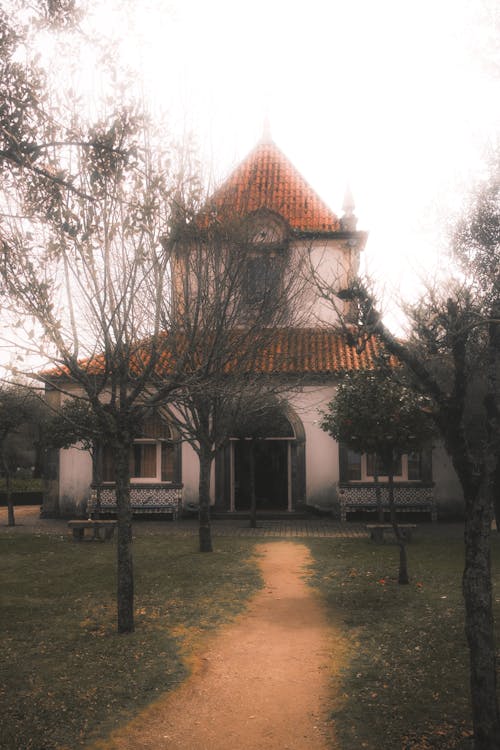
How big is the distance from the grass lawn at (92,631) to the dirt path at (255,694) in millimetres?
308

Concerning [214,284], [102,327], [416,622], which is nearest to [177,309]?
[214,284]

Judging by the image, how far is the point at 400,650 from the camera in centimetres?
741

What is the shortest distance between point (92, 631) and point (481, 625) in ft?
17.6

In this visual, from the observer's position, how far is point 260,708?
5938 mm

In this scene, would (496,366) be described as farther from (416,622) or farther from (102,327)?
(102,327)

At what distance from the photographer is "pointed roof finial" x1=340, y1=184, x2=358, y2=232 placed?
22.9 m

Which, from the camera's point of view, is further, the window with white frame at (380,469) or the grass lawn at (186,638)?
the window with white frame at (380,469)

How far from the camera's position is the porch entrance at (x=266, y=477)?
21938mm

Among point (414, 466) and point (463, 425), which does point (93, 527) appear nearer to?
point (414, 466)

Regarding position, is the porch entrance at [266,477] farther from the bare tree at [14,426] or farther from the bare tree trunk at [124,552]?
the bare tree trunk at [124,552]

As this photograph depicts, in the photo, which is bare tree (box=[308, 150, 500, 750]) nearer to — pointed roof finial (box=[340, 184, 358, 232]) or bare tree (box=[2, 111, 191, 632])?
bare tree (box=[2, 111, 191, 632])

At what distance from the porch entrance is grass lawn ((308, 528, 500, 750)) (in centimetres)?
872

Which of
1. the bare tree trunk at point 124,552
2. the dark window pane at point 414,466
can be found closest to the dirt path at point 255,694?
the bare tree trunk at point 124,552

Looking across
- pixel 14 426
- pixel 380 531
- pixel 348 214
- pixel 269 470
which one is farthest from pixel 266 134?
pixel 380 531
